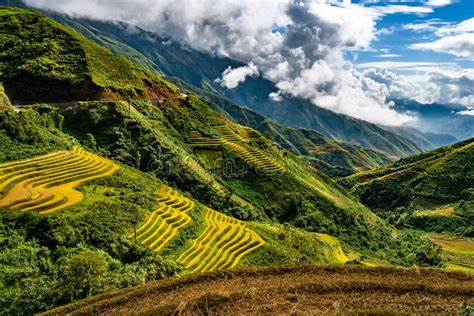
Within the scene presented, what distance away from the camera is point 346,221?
98250 millimetres

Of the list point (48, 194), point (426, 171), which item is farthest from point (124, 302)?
point (426, 171)

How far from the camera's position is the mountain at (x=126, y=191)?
35875mm

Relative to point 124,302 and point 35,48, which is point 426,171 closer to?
point 35,48

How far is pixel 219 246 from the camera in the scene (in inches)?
2077

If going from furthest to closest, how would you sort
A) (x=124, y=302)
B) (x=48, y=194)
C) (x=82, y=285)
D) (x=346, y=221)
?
(x=346, y=221)
(x=48, y=194)
(x=82, y=285)
(x=124, y=302)

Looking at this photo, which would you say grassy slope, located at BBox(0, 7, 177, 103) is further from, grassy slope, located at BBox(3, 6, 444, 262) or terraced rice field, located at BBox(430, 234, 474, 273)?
terraced rice field, located at BBox(430, 234, 474, 273)

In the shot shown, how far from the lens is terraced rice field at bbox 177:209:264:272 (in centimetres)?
4650

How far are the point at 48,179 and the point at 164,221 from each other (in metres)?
15.2

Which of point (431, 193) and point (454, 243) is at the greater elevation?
point (454, 243)

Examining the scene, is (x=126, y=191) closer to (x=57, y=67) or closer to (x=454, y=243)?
(x=57, y=67)

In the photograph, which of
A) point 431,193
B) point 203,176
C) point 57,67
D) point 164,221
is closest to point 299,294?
point 164,221

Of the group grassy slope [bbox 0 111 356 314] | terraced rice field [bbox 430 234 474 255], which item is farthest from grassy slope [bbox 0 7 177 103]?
terraced rice field [bbox 430 234 474 255]

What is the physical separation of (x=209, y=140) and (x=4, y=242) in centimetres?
7256

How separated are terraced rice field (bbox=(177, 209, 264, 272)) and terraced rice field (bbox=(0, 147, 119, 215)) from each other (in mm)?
14894
